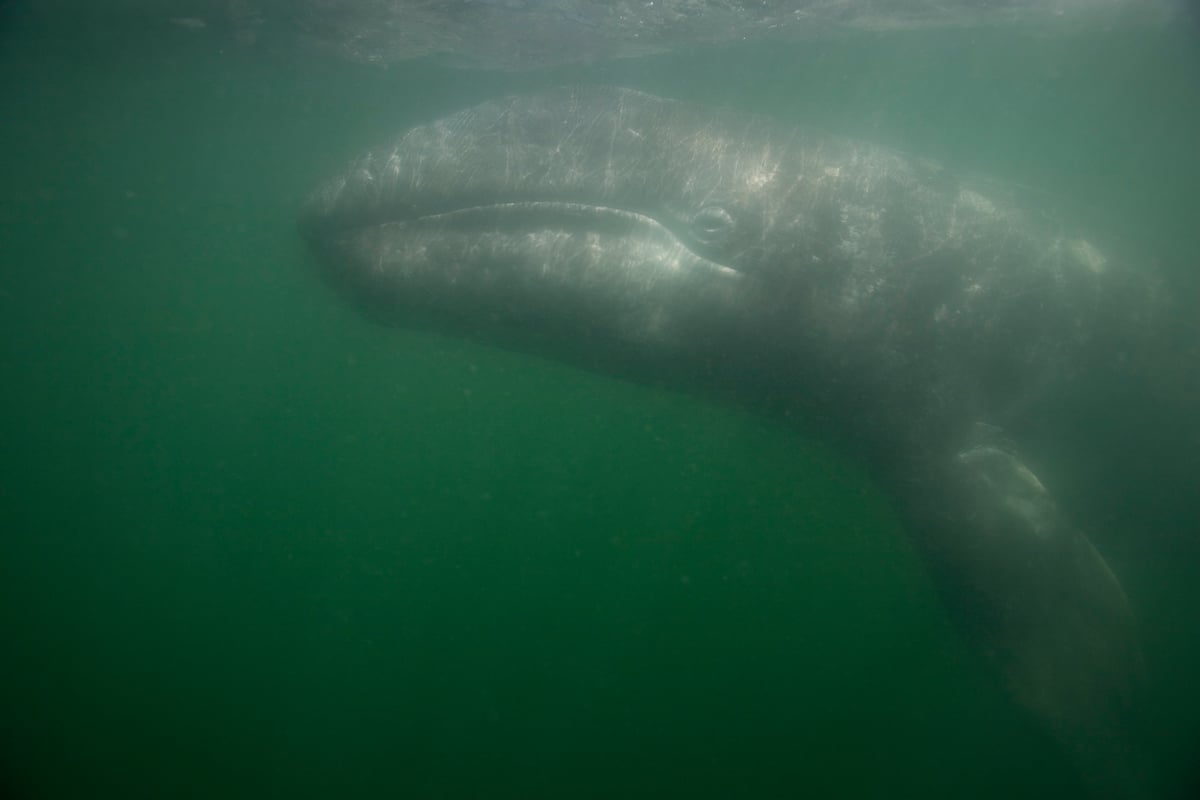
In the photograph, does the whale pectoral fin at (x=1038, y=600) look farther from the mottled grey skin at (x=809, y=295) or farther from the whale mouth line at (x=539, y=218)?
the whale mouth line at (x=539, y=218)

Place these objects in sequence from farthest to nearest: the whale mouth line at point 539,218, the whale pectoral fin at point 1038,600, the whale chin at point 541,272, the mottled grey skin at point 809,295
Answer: the whale mouth line at point 539,218 < the whale chin at point 541,272 < the mottled grey skin at point 809,295 < the whale pectoral fin at point 1038,600

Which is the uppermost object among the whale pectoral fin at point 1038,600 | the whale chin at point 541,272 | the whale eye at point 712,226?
the whale eye at point 712,226

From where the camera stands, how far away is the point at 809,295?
6184mm

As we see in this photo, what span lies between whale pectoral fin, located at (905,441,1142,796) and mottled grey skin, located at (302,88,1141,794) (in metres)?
0.02

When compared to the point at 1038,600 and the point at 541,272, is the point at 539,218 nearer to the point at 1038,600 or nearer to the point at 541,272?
the point at 541,272

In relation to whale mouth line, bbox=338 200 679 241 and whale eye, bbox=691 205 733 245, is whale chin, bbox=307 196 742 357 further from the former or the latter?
whale eye, bbox=691 205 733 245

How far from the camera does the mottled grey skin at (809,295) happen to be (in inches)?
234

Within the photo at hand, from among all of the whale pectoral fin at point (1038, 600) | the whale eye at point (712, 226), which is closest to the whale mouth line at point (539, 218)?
the whale eye at point (712, 226)

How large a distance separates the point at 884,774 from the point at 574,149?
42.9ft

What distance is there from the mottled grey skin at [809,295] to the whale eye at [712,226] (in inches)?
0.8

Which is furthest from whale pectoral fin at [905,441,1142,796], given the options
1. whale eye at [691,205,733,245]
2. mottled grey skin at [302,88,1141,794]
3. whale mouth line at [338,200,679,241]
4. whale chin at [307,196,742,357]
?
whale mouth line at [338,200,679,241]

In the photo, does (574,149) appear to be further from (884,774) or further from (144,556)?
(144,556)

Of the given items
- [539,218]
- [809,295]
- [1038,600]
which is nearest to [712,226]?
[809,295]

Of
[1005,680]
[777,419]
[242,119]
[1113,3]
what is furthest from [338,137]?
[1005,680]
